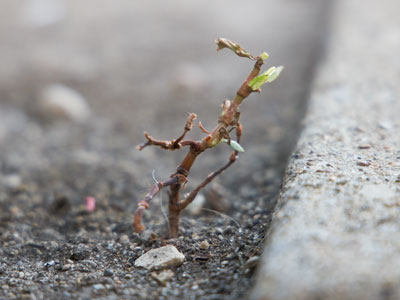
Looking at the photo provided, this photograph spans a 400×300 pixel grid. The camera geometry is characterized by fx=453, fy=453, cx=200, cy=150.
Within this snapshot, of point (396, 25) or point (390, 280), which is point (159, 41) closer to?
point (396, 25)

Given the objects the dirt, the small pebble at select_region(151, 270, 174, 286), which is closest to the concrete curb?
the dirt

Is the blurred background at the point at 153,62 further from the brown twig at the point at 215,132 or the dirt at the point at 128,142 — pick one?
the brown twig at the point at 215,132

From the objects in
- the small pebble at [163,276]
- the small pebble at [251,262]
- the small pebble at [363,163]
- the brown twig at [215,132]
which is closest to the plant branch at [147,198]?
the brown twig at [215,132]

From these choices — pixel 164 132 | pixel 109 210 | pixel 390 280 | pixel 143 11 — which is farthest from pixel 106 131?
pixel 143 11

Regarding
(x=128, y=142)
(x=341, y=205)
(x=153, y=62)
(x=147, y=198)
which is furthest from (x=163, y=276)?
(x=153, y=62)

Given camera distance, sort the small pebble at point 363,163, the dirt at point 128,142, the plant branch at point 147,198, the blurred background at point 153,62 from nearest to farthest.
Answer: the plant branch at point 147,198 < the dirt at point 128,142 < the small pebble at point 363,163 < the blurred background at point 153,62

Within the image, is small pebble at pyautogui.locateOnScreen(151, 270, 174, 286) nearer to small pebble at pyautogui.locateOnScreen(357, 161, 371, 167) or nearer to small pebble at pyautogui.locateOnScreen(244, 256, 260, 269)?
small pebble at pyautogui.locateOnScreen(244, 256, 260, 269)
